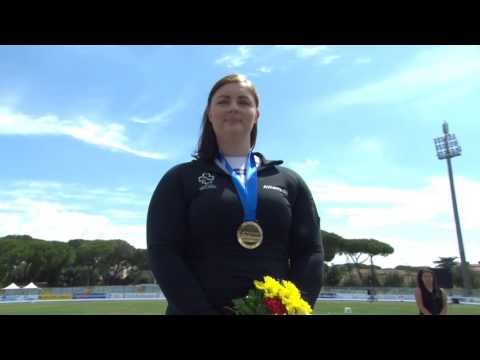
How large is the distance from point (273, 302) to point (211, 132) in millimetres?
1166

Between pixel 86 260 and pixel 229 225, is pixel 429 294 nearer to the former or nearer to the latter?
pixel 229 225

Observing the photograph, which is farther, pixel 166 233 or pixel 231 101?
pixel 231 101

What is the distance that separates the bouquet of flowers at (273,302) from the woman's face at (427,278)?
543cm

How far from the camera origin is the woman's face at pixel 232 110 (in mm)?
2205

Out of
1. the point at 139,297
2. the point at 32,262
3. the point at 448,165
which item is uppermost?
the point at 448,165

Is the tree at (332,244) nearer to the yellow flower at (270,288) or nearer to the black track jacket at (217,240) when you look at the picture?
the black track jacket at (217,240)

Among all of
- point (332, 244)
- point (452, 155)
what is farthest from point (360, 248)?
point (452, 155)

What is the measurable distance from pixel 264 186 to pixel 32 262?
64235 millimetres

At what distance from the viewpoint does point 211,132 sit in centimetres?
237
